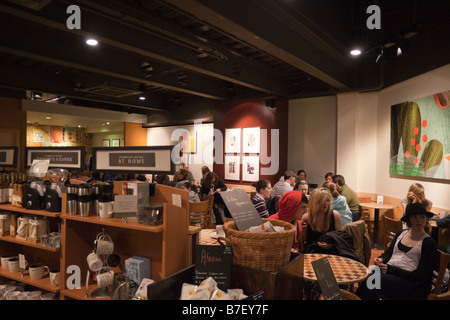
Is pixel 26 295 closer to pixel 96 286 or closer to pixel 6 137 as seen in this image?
pixel 96 286

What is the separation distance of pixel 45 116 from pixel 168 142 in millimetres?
3837

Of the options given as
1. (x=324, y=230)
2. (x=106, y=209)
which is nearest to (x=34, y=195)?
(x=106, y=209)

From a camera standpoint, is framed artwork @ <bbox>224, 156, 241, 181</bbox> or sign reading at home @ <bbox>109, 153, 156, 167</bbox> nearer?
sign reading at home @ <bbox>109, 153, 156, 167</bbox>

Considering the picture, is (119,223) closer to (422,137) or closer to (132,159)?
(132,159)

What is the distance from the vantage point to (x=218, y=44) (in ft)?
18.2

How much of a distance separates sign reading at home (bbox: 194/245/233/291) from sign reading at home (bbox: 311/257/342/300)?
463mm

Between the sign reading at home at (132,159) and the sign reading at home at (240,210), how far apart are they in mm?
520

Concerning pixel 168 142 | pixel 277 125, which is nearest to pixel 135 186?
pixel 277 125

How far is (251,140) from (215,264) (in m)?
6.51

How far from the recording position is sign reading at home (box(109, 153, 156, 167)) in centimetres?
210

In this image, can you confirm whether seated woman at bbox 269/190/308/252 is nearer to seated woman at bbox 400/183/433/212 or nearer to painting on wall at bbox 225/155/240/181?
seated woman at bbox 400/183/433/212

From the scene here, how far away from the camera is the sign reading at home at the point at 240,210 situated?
2.03 meters

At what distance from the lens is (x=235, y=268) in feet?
5.66

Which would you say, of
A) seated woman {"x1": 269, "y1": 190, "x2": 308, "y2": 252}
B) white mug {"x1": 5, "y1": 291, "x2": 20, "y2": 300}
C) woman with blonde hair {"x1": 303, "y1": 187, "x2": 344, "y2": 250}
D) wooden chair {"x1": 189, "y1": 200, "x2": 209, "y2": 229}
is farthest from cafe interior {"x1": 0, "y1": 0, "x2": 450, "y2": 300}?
seated woman {"x1": 269, "y1": 190, "x2": 308, "y2": 252}
